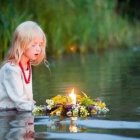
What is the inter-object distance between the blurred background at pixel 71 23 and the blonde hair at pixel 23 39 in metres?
5.47

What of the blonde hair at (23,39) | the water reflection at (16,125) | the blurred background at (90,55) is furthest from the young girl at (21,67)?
the blurred background at (90,55)

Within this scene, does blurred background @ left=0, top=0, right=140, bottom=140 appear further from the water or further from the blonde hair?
the blonde hair

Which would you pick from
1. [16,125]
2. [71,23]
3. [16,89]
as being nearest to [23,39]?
[16,89]

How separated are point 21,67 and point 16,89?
0.29 m

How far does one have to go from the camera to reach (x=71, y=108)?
708cm

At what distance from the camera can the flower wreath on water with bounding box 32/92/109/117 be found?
7.08 m

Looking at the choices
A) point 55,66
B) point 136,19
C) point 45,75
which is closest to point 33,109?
point 45,75

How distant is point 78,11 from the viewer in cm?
1808

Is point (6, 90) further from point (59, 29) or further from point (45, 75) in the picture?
point (59, 29)

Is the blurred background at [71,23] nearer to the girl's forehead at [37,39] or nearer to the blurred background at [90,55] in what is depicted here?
the blurred background at [90,55]

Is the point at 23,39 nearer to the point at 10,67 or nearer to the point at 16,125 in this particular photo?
the point at 10,67

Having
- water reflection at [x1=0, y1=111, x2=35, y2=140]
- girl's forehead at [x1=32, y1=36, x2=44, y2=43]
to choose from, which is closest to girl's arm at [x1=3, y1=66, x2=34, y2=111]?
water reflection at [x1=0, y1=111, x2=35, y2=140]

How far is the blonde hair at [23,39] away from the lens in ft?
24.9

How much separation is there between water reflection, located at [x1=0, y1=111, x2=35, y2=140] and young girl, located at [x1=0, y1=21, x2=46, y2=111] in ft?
0.54
